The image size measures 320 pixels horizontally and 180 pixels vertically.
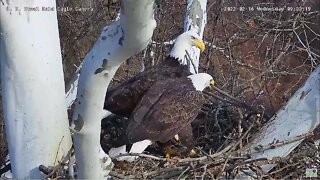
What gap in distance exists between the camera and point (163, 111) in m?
3.17

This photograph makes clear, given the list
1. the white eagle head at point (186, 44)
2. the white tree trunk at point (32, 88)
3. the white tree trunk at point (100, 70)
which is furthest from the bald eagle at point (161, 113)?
the white tree trunk at point (100, 70)

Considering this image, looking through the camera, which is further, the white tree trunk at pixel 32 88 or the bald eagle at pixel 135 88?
the bald eagle at pixel 135 88

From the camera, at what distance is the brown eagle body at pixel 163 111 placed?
3.08 m

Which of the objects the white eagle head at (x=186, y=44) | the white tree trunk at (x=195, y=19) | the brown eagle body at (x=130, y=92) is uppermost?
the white tree trunk at (x=195, y=19)

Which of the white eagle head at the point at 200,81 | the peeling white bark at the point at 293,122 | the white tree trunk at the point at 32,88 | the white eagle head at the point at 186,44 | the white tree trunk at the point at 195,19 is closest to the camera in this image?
the white tree trunk at the point at 32,88

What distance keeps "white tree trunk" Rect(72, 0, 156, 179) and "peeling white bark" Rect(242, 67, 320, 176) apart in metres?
0.85

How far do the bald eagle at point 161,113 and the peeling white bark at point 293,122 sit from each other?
515mm

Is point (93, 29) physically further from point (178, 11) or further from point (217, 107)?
point (217, 107)

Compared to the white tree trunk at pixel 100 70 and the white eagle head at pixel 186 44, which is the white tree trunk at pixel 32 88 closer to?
the white tree trunk at pixel 100 70

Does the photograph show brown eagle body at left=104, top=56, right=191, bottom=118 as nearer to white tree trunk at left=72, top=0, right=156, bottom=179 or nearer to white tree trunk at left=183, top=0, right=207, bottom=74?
white tree trunk at left=183, top=0, right=207, bottom=74

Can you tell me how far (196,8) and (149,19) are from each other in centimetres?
239

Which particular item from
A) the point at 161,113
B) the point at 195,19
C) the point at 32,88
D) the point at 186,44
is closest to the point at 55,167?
the point at 32,88

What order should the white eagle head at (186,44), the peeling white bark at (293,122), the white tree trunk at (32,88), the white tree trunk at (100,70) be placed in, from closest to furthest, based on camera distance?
1. the white tree trunk at (100,70)
2. the white tree trunk at (32,88)
3. the peeling white bark at (293,122)
4. the white eagle head at (186,44)

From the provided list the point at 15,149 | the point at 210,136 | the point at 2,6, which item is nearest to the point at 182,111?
the point at 210,136
